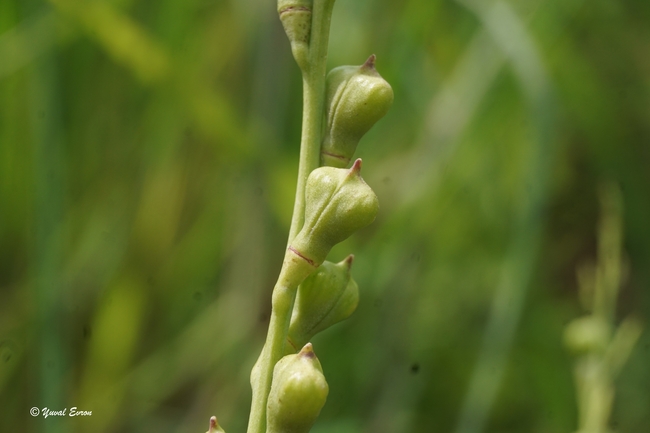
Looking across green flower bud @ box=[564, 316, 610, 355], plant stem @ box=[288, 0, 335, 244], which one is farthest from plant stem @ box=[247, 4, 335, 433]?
green flower bud @ box=[564, 316, 610, 355]

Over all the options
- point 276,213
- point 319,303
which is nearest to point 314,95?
point 319,303

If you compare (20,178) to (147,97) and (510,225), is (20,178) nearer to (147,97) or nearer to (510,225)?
(147,97)

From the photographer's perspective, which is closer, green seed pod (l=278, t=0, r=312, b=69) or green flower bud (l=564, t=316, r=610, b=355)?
green seed pod (l=278, t=0, r=312, b=69)

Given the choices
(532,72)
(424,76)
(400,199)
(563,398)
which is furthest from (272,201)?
(563,398)

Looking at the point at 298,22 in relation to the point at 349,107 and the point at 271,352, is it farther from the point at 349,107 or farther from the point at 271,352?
the point at 271,352

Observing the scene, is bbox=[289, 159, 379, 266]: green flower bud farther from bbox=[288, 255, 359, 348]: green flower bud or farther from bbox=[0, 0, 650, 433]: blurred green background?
bbox=[0, 0, 650, 433]: blurred green background

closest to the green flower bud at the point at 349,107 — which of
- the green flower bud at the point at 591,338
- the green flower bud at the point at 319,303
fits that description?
the green flower bud at the point at 319,303
